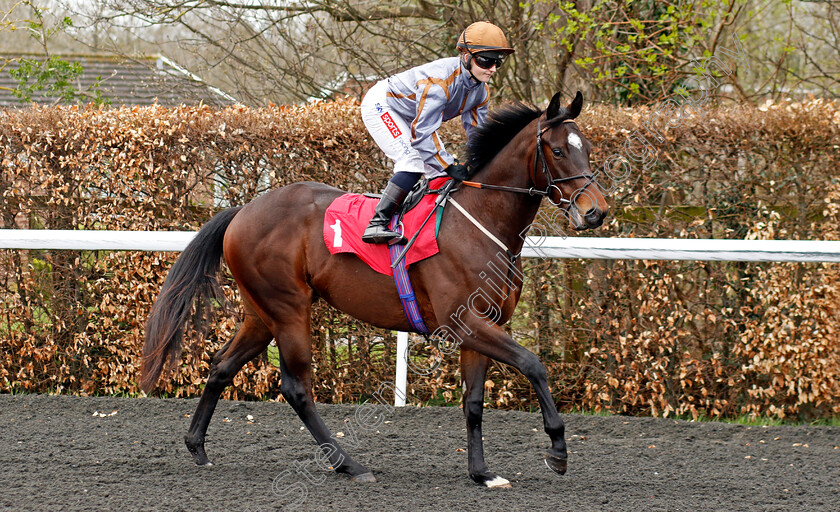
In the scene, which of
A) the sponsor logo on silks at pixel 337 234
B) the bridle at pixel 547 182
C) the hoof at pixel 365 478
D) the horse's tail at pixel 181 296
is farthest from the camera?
the horse's tail at pixel 181 296

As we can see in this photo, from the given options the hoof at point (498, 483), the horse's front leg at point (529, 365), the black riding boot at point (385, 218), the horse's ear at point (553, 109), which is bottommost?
the hoof at point (498, 483)

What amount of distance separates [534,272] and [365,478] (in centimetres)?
204

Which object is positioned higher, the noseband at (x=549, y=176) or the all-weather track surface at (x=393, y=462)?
the noseband at (x=549, y=176)

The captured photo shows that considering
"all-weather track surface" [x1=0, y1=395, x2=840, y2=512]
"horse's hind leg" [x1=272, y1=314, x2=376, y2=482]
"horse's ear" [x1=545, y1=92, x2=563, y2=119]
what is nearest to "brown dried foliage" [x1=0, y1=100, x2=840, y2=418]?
"all-weather track surface" [x1=0, y1=395, x2=840, y2=512]

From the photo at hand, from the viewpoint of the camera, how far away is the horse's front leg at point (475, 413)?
3.65 m

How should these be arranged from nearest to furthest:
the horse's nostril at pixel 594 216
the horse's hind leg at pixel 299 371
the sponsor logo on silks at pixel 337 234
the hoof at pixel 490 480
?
the horse's nostril at pixel 594 216 → the hoof at pixel 490 480 → the sponsor logo on silks at pixel 337 234 → the horse's hind leg at pixel 299 371

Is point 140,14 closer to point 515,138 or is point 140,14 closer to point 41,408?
point 41,408

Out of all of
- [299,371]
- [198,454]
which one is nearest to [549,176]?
[299,371]

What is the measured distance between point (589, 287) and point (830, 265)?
4.95 feet

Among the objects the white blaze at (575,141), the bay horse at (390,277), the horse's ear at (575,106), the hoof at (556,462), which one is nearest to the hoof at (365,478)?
the bay horse at (390,277)

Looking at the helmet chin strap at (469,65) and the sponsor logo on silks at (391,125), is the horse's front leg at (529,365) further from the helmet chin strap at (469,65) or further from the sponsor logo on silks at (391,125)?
the helmet chin strap at (469,65)

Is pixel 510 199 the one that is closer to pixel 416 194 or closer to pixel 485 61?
pixel 416 194

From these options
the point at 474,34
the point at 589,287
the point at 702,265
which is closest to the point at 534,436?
the point at 589,287

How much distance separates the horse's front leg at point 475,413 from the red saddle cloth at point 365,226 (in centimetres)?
56
